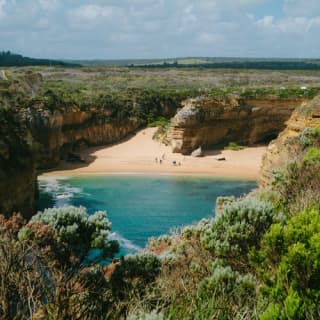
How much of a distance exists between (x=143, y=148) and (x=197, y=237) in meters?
38.0

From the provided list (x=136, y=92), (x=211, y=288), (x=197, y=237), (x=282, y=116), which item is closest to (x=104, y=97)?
(x=136, y=92)

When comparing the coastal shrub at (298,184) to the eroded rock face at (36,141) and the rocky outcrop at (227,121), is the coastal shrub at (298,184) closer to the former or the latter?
the eroded rock face at (36,141)

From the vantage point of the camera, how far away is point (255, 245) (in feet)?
35.2

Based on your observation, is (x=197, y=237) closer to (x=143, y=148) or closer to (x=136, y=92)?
(x=143, y=148)

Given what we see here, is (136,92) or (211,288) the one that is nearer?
(211,288)

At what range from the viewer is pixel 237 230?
10734 millimetres

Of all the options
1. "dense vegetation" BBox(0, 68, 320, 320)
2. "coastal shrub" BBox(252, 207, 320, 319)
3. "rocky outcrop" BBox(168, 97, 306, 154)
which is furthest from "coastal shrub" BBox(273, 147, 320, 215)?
"rocky outcrop" BBox(168, 97, 306, 154)

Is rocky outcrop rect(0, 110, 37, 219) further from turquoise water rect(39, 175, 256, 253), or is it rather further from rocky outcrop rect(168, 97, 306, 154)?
rocky outcrop rect(168, 97, 306, 154)

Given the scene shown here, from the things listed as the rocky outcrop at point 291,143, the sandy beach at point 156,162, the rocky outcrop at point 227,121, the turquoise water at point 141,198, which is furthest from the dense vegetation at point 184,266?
the rocky outcrop at point 227,121

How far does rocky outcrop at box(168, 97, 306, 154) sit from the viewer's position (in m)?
48.2

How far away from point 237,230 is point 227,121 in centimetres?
4118

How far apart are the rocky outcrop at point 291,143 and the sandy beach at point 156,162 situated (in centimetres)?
1576

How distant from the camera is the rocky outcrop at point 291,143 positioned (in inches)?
847

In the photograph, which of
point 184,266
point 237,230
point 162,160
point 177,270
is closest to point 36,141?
point 162,160
